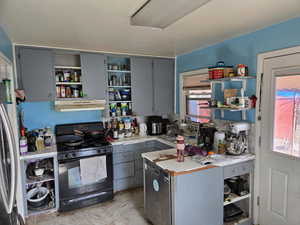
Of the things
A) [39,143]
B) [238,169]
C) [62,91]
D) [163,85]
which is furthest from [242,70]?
[39,143]

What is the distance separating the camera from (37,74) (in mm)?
2777

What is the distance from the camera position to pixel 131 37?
2406 mm

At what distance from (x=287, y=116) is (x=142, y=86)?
88.3 inches

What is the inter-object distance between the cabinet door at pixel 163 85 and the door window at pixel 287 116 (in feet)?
6.39

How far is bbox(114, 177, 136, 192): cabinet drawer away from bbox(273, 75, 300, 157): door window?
7.19 ft

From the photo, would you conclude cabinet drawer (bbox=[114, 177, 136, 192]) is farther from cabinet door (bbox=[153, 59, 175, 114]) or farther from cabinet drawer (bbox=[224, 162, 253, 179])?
cabinet drawer (bbox=[224, 162, 253, 179])

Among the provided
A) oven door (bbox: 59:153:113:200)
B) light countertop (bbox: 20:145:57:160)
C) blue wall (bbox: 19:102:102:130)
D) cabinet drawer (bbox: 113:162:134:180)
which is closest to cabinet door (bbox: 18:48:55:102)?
blue wall (bbox: 19:102:102:130)

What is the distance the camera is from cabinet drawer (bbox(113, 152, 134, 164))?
313 cm

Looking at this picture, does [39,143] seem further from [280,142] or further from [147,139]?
[280,142]

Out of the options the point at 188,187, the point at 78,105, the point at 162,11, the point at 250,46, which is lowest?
the point at 188,187

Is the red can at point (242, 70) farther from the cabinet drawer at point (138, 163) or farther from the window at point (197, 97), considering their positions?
the cabinet drawer at point (138, 163)

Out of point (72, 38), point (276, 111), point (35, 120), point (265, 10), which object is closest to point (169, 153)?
point (276, 111)

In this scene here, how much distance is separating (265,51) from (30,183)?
3.35 m

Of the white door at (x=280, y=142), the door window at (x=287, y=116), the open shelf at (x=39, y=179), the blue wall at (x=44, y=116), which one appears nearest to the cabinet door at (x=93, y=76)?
the blue wall at (x=44, y=116)
